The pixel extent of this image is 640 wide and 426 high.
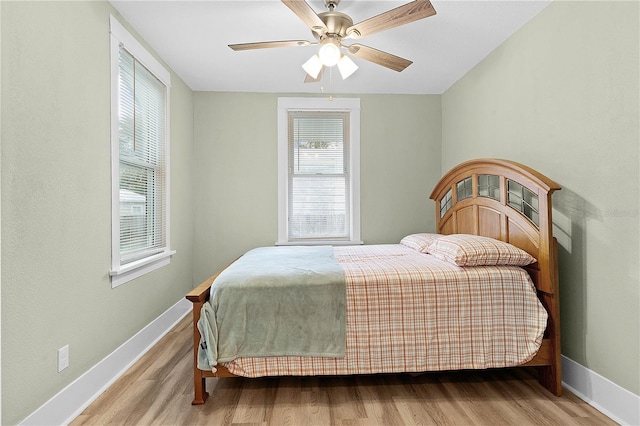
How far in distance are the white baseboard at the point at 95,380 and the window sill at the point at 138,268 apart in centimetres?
46

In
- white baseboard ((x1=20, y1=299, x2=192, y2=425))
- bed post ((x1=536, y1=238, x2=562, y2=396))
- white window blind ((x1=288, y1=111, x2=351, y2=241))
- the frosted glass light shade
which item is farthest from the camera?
white window blind ((x1=288, y1=111, x2=351, y2=241))

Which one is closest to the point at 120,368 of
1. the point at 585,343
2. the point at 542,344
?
the point at 542,344

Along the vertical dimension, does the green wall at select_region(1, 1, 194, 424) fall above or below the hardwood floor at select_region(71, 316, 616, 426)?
above

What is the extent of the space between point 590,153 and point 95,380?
3.23 meters

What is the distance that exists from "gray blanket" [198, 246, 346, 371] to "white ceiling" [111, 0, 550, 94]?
1822mm

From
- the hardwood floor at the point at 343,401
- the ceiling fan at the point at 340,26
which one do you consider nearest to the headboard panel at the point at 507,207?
the hardwood floor at the point at 343,401

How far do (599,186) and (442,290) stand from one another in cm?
105

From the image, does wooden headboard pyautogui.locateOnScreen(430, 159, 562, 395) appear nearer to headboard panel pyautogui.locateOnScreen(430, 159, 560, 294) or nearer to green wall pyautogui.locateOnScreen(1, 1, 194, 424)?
headboard panel pyautogui.locateOnScreen(430, 159, 560, 294)

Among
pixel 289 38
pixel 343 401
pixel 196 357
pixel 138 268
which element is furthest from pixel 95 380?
pixel 289 38

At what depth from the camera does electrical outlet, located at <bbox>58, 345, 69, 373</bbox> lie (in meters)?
1.81

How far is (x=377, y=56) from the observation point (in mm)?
2484

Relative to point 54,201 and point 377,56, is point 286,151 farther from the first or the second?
point 54,201

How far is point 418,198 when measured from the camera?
4.22 m

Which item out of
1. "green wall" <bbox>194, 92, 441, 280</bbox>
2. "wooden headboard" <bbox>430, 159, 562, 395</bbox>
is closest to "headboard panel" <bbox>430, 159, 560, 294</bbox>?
"wooden headboard" <bbox>430, 159, 562, 395</bbox>
